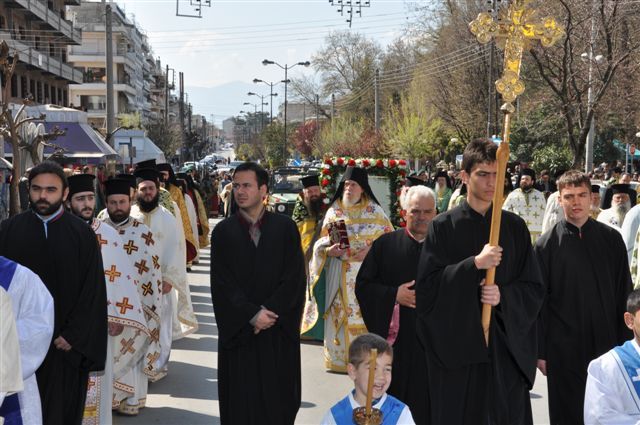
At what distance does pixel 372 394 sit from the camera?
4.43m

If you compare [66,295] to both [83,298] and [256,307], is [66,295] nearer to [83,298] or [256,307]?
[83,298]

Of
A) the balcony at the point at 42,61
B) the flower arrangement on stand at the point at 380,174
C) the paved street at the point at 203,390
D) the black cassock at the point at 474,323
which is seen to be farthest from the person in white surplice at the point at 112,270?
the balcony at the point at 42,61

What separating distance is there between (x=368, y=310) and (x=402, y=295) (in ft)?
1.19

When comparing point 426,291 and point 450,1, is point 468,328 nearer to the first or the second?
point 426,291

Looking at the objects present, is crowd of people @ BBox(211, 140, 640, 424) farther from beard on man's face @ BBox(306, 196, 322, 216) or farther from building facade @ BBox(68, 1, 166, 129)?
building facade @ BBox(68, 1, 166, 129)

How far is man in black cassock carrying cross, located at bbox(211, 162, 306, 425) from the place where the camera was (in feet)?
20.3

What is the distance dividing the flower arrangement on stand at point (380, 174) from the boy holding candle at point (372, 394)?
7401mm

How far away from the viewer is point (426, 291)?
5.47m

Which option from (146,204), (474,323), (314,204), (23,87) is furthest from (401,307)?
(23,87)

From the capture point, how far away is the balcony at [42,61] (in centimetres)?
4384

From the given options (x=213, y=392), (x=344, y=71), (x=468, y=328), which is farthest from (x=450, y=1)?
(x=468, y=328)

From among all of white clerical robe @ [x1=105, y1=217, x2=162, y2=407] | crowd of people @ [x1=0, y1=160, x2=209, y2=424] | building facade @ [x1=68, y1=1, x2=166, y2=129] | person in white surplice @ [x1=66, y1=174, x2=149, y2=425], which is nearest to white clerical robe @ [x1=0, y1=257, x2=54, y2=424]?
crowd of people @ [x1=0, y1=160, x2=209, y2=424]

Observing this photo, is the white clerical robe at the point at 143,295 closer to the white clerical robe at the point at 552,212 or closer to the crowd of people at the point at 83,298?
the crowd of people at the point at 83,298

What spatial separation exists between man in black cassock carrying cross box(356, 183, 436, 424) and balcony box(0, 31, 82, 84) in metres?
34.9
